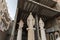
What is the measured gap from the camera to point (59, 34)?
1.86 meters

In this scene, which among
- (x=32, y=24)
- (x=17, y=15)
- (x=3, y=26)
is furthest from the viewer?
(x=17, y=15)

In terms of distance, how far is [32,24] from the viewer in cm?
176

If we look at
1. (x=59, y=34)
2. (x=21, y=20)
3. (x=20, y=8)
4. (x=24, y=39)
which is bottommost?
(x=24, y=39)

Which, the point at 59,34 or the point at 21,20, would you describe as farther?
the point at 21,20

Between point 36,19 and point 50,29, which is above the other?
point 36,19

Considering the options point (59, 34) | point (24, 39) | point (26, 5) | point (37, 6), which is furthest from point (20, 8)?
point (59, 34)

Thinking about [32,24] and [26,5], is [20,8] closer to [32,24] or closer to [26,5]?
[26,5]

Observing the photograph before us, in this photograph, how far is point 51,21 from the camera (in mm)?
2115

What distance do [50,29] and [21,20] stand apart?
451 millimetres

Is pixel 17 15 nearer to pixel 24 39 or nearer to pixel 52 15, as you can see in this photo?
pixel 24 39

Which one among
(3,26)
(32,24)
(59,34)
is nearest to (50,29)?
(59,34)

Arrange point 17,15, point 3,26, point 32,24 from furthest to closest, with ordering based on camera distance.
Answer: point 17,15 < point 3,26 < point 32,24

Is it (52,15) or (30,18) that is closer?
(30,18)

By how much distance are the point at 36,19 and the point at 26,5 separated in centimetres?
25
